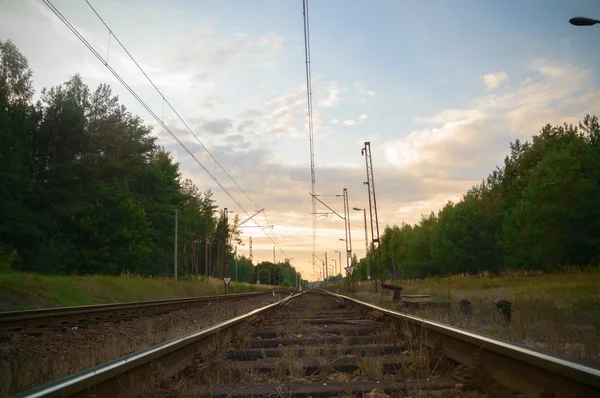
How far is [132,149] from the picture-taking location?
190 ft

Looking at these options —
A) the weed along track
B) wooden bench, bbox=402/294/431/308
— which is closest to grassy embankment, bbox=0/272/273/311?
wooden bench, bbox=402/294/431/308

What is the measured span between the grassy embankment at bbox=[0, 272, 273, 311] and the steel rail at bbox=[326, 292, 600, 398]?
18006mm

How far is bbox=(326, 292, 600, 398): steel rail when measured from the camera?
8.63ft

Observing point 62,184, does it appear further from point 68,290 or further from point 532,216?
point 532,216

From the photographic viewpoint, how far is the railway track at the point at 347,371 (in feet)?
9.55

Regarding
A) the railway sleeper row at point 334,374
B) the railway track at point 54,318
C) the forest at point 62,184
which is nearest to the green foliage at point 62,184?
the forest at point 62,184

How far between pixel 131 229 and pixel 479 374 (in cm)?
4809

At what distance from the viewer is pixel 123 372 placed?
335 cm

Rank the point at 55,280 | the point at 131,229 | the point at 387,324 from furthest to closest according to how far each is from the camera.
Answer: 1. the point at 131,229
2. the point at 55,280
3. the point at 387,324

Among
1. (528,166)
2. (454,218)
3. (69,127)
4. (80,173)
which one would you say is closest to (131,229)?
(80,173)

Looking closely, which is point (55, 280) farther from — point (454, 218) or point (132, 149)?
point (454, 218)

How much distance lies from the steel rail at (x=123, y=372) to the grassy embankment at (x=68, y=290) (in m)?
16.0

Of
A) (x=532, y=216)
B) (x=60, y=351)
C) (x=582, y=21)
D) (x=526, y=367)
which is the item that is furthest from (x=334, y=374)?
(x=532, y=216)

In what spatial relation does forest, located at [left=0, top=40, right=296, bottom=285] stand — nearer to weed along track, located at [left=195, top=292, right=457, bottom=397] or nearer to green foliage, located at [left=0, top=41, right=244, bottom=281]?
green foliage, located at [left=0, top=41, right=244, bottom=281]
